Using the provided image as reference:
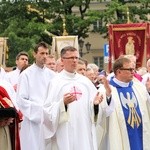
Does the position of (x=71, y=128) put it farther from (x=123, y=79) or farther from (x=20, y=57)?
(x=20, y=57)

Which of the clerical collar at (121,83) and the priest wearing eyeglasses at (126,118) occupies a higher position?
the clerical collar at (121,83)

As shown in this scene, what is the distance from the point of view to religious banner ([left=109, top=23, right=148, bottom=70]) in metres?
18.7

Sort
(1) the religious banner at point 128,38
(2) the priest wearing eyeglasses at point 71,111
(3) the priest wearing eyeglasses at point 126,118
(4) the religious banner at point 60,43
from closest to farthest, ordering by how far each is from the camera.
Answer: (2) the priest wearing eyeglasses at point 71,111 < (3) the priest wearing eyeglasses at point 126,118 < (4) the religious banner at point 60,43 < (1) the religious banner at point 128,38

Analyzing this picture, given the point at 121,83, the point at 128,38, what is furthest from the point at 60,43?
the point at 121,83

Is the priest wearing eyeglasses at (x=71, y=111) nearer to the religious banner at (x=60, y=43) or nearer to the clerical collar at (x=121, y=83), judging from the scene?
the clerical collar at (x=121, y=83)

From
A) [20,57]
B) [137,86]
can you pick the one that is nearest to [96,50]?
[20,57]

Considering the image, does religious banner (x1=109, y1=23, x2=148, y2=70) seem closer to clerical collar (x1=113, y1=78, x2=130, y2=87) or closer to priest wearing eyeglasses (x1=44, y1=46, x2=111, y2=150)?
clerical collar (x1=113, y1=78, x2=130, y2=87)

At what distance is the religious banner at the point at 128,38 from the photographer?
1870 centimetres

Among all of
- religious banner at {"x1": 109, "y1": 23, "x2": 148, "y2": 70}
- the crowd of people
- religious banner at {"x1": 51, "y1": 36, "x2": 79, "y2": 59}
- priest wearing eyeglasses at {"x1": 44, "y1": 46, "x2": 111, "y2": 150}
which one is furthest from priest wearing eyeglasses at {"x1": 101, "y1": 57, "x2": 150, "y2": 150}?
religious banner at {"x1": 109, "y1": 23, "x2": 148, "y2": 70}

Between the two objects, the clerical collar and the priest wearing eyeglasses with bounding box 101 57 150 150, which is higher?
the clerical collar

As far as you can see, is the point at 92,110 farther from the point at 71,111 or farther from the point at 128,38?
the point at 128,38

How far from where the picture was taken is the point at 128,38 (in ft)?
61.9

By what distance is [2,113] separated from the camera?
6.61 metres

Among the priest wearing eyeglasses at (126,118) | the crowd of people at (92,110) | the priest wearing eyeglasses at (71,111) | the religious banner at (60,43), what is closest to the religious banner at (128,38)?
the religious banner at (60,43)
